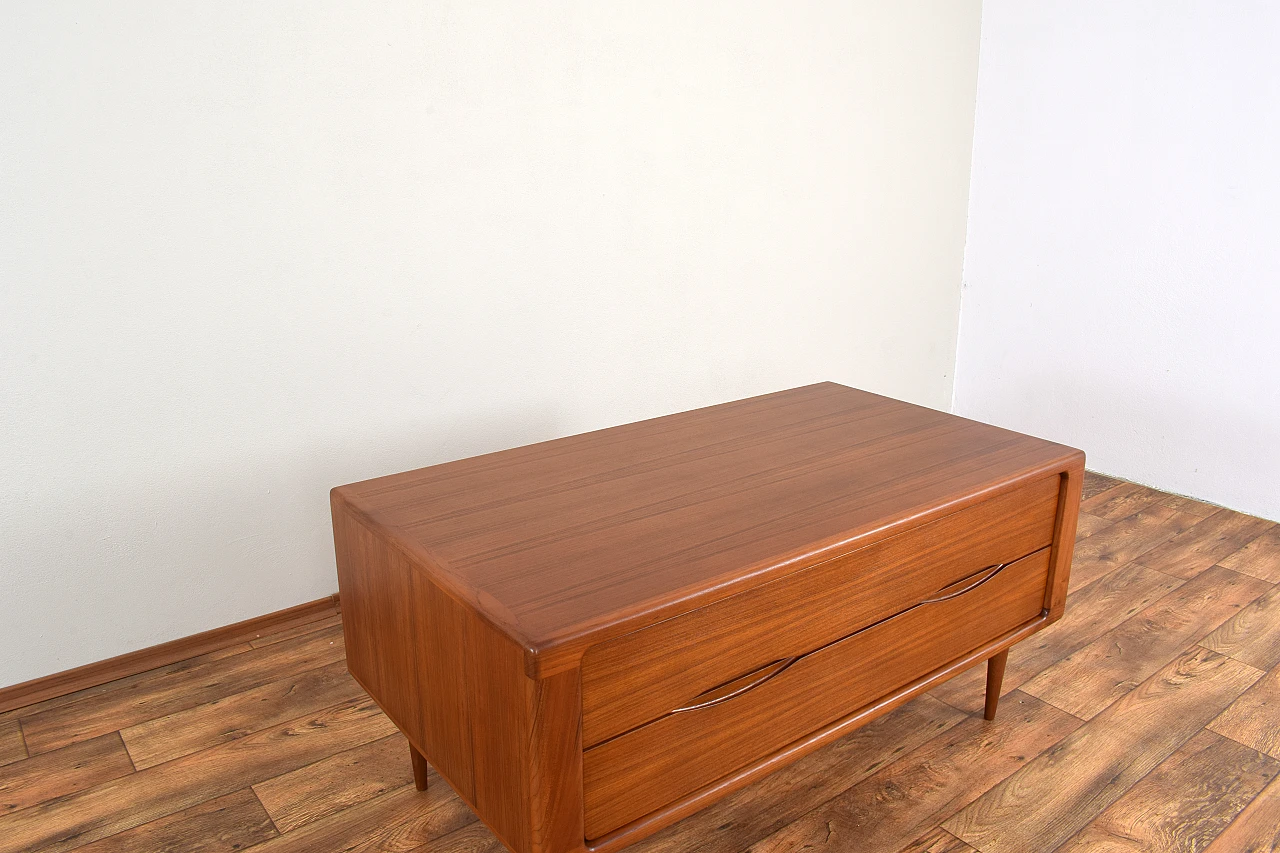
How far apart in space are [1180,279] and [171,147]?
Answer: 8.21ft

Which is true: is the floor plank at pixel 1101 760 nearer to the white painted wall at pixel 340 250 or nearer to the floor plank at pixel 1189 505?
the floor plank at pixel 1189 505

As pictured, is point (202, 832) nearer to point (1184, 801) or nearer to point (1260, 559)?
point (1184, 801)

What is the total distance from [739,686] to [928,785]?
1.82ft

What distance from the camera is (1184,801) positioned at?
1564 millimetres

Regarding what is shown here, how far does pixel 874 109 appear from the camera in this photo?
2848 millimetres

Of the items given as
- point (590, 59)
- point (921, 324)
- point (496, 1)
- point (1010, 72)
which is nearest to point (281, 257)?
point (496, 1)

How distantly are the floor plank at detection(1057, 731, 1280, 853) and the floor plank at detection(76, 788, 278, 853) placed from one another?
4.02ft

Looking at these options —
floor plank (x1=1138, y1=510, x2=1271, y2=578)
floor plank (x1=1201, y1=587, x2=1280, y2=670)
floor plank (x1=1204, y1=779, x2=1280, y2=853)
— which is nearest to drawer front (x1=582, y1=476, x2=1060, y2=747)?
floor plank (x1=1204, y1=779, x2=1280, y2=853)

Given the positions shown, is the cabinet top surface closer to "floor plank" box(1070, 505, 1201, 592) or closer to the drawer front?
the drawer front

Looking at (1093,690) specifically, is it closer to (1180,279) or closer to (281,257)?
(1180,279)

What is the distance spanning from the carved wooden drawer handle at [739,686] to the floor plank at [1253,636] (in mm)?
1230

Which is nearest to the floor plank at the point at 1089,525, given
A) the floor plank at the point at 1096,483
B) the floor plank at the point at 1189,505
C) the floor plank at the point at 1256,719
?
the floor plank at the point at 1096,483

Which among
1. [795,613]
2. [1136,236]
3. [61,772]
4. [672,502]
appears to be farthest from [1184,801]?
[61,772]

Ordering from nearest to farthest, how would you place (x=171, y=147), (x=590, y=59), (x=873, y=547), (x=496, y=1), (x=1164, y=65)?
(x=873, y=547) → (x=171, y=147) → (x=496, y=1) → (x=590, y=59) → (x=1164, y=65)
